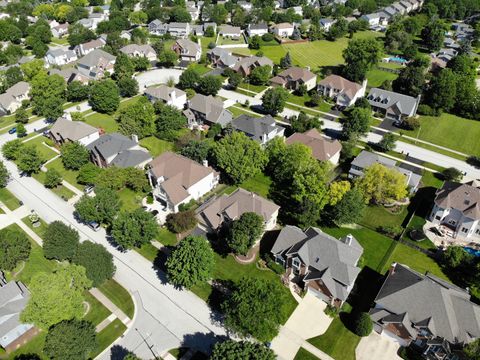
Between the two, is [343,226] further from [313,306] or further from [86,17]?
[86,17]

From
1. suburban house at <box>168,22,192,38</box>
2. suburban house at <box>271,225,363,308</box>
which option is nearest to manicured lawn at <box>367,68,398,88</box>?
suburban house at <box>271,225,363,308</box>

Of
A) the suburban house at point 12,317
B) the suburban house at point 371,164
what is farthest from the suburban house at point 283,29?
the suburban house at point 12,317

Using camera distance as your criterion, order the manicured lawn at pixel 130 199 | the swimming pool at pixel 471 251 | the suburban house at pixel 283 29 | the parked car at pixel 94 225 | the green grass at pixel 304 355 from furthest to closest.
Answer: the suburban house at pixel 283 29 → the manicured lawn at pixel 130 199 → the parked car at pixel 94 225 → the swimming pool at pixel 471 251 → the green grass at pixel 304 355

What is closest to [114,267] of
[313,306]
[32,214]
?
[32,214]

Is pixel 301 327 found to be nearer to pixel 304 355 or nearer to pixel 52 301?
pixel 304 355

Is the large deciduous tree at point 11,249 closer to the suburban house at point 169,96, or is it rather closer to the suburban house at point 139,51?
the suburban house at point 169,96
